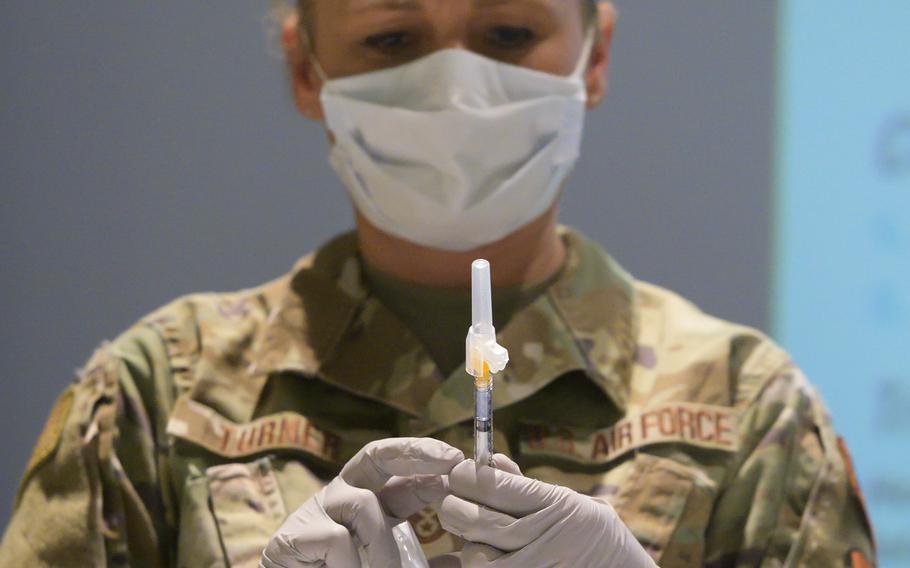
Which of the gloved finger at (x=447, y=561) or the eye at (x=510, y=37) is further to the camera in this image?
the eye at (x=510, y=37)

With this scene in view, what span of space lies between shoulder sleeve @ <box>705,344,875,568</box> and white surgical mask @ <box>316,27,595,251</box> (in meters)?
0.33

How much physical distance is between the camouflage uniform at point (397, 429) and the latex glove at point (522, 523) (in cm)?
30

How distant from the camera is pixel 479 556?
125cm

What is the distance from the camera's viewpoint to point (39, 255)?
6.81 feet

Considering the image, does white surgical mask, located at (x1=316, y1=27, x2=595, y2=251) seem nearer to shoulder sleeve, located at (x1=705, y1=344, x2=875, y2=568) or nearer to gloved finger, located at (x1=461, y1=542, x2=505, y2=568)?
shoulder sleeve, located at (x1=705, y1=344, x2=875, y2=568)

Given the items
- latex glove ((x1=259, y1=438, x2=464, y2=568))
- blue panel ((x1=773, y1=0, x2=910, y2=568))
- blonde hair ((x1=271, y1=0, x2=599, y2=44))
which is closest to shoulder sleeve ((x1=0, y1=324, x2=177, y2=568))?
latex glove ((x1=259, y1=438, x2=464, y2=568))

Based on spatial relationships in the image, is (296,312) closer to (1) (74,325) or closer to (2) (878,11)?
(1) (74,325)

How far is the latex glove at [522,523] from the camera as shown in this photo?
1.23 metres

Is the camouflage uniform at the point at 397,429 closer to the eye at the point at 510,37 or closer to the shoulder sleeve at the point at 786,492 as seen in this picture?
the shoulder sleeve at the point at 786,492

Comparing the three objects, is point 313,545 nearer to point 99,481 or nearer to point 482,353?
point 482,353

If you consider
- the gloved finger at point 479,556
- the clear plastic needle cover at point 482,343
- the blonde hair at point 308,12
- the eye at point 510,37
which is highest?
the blonde hair at point 308,12

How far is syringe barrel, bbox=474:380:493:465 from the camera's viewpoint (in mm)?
1221

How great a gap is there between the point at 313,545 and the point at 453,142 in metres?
0.53

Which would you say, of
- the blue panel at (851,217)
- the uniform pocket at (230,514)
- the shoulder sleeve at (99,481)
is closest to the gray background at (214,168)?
the blue panel at (851,217)
